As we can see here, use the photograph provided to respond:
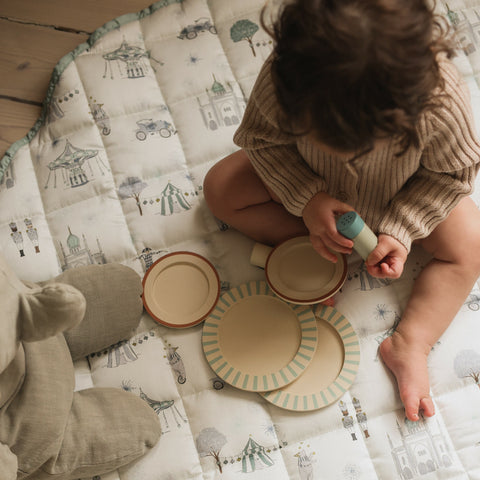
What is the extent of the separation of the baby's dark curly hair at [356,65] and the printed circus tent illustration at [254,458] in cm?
47

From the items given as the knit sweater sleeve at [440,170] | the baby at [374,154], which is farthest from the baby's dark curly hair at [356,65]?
the knit sweater sleeve at [440,170]

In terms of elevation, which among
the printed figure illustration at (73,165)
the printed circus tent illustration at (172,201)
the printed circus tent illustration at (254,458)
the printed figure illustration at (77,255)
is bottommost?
the printed circus tent illustration at (254,458)

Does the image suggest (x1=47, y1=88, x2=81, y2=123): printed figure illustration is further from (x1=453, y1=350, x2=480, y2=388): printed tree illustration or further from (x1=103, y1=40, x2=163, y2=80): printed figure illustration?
(x1=453, y1=350, x2=480, y2=388): printed tree illustration

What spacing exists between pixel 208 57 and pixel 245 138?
1.11 feet

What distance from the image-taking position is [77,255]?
3.01 feet

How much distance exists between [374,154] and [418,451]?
43 cm

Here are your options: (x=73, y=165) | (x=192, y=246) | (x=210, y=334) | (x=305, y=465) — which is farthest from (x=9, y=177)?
(x=305, y=465)

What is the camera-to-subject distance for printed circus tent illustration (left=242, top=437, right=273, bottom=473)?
0.79 meters

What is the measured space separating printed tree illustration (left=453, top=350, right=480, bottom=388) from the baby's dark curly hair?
1.40ft

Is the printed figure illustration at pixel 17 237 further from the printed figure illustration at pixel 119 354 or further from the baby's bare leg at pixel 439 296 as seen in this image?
the baby's bare leg at pixel 439 296

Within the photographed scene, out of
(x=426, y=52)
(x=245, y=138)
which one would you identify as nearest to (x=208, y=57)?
(x=245, y=138)

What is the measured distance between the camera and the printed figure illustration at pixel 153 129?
98cm

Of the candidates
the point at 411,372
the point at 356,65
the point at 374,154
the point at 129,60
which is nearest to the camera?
the point at 356,65

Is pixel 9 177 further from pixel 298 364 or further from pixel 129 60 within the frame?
pixel 298 364
